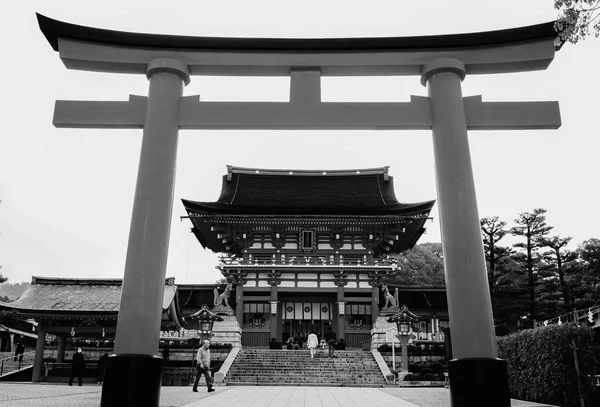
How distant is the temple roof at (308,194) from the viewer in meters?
28.1

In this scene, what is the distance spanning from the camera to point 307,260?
2808 centimetres

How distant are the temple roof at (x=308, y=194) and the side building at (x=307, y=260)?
0.30ft

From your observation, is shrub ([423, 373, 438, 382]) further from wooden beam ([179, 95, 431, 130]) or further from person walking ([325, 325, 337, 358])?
wooden beam ([179, 95, 431, 130])

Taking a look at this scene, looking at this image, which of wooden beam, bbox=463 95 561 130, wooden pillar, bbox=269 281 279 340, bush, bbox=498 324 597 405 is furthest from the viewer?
wooden pillar, bbox=269 281 279 340

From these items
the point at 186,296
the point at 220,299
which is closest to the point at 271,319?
the point at 220,299

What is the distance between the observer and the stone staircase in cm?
1909

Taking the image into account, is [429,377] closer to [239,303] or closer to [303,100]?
[239,303]

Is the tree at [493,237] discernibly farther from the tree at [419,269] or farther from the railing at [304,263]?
the tree at [419,269]

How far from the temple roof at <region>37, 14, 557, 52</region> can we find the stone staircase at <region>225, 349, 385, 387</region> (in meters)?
14.4

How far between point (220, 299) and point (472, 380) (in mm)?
21835

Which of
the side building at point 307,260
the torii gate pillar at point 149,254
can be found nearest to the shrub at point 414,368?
the side building at point 307,260

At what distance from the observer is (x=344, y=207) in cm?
2889

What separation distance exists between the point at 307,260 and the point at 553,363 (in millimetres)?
17110

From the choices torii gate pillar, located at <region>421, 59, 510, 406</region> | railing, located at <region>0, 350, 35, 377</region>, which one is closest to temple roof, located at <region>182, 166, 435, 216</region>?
railing, located at <region>0, 350, 35, 377</region>
